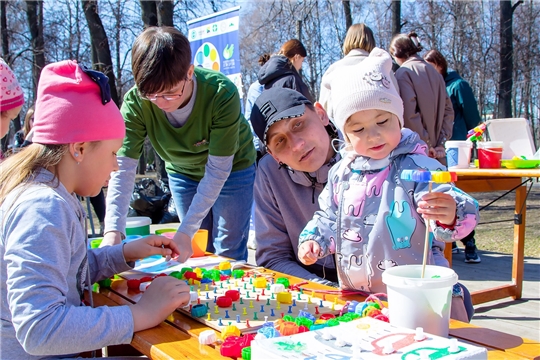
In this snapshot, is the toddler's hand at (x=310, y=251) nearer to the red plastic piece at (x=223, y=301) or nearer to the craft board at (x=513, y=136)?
the red plastic piece at (x=223, y=301)

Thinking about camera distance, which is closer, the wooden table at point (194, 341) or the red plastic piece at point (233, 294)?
the wooden table at point (194, 341)

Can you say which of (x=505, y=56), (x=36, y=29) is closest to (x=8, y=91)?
(x=505, y=56)

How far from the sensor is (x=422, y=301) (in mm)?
993

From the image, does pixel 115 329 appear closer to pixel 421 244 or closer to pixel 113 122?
pixel 113 122

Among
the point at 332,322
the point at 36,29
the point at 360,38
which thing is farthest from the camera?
the point at 36,29

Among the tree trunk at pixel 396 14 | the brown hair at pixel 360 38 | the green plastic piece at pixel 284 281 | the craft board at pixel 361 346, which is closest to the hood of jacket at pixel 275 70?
the brown hair at pixel 360 38

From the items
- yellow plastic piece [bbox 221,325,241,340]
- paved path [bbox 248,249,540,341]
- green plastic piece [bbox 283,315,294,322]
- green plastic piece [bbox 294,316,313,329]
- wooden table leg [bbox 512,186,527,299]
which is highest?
green plastic piece [bbox 294,316,313,329]

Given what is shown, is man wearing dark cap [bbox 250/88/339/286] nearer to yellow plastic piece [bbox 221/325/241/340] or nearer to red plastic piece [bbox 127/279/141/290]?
red plastic piece [bbox 127/279/141/290]

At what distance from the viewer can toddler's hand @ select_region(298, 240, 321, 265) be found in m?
1.44

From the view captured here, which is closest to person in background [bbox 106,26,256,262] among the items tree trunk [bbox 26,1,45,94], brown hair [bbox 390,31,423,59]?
brown hair [bbox 390,31,423,59]

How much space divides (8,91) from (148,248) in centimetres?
105

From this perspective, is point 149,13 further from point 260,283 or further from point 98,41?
point 260,283

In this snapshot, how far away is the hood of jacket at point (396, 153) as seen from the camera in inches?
57.8

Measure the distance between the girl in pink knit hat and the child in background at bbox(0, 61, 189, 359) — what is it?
0.82 m
